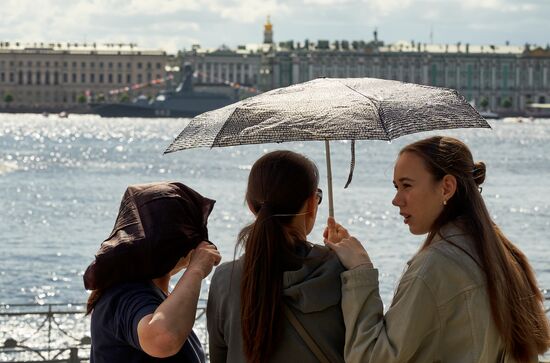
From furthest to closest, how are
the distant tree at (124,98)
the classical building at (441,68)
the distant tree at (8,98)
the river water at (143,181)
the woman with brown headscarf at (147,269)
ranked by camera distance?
the distant tree at (8,98) < the classical building at (441,68) < the distant tree at (124,98) < the river water at (143,181) < the woman with brown headscarf at (147,269)

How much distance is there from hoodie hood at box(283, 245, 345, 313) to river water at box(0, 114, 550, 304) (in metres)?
0.60

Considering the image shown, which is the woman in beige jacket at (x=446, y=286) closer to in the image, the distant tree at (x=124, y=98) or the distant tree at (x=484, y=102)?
the distant tree at (x=124, y=98)

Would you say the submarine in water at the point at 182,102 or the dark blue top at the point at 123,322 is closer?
the dark blue top at the point at 123,322

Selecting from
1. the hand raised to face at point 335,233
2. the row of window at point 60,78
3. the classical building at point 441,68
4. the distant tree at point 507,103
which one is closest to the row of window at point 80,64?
the row of window at point 60,78

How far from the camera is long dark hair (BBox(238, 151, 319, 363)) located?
2662 millimetres

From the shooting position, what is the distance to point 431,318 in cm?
265

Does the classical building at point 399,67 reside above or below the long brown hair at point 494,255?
below

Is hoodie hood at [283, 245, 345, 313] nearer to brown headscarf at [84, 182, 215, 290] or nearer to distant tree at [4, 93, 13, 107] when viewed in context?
brown headscarf at [84, 182, 215, 290]

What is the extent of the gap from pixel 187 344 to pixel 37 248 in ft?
67.1

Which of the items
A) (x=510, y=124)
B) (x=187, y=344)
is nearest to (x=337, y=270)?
(x=187, y=344)

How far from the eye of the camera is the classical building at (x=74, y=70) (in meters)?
128

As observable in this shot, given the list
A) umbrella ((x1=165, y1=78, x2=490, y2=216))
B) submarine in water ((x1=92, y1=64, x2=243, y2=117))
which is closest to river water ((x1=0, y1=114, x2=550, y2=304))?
umbrella ((x1=165, y1=78, x2=490, y2=216))

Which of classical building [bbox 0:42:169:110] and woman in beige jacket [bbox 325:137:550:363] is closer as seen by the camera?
woman in beige jacket [bbox 325:137:550:363]

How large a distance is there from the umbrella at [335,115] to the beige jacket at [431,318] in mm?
326
